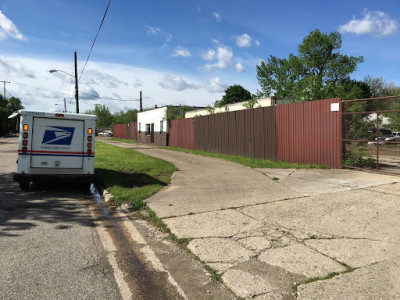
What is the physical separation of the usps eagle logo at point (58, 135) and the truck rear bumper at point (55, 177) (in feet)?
2.72

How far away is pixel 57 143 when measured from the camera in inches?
323

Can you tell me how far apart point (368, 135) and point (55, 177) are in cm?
939

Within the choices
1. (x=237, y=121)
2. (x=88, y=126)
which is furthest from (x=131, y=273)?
(x=237, y=121)

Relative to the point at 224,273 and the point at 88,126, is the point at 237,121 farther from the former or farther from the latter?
the point at 224,273

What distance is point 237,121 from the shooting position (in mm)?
16734

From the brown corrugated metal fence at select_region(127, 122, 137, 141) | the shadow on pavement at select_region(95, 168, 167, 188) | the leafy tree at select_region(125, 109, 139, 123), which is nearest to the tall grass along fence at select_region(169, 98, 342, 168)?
the shadow on pavement at select_region(95, 168, 167, 188)

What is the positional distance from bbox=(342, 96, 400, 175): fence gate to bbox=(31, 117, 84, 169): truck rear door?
7987mm

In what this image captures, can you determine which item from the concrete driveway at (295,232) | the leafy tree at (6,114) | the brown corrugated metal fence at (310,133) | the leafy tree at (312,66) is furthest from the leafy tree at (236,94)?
the concrete driveway at (295,232)

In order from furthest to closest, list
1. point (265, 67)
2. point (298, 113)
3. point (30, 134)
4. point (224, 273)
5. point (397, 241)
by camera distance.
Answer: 1. point (265, 67)
2. point (298, 113)
3. point (30, 134)
4. point (397, 241)
5. point (224, 273)

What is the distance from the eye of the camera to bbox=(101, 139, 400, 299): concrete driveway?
3.26m

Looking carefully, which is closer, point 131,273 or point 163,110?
point 131,273

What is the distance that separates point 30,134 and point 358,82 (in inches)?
2116

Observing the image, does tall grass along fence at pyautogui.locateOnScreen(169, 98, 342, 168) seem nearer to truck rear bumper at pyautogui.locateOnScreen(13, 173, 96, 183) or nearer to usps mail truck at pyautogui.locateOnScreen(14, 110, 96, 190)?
usps mail truck at pyautogui.locateOnScreen(14, 110, 96, 190)

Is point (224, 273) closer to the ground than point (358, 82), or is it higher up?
closer to the ground
